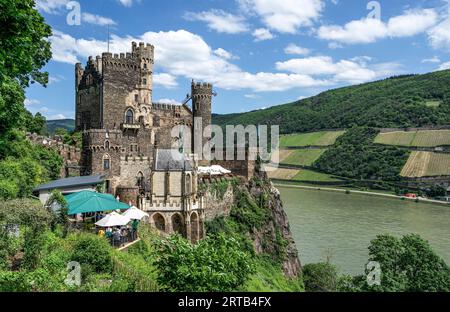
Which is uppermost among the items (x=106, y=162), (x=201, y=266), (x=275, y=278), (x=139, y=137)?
(x=139, y=137)

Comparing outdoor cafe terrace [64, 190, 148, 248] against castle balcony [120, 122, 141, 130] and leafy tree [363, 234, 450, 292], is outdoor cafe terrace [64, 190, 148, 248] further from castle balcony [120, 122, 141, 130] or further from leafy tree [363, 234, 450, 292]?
leafy tree [363, 234, 450, 292]

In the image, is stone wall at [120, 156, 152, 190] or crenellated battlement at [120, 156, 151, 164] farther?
crenellated battlement at [120, 156, 151, 164]

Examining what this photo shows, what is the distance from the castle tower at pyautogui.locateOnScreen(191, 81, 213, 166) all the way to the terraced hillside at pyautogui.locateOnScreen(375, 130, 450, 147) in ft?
255

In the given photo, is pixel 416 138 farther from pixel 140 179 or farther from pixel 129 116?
pixel 140 179

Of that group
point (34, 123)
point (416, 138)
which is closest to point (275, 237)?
point (34, 123)

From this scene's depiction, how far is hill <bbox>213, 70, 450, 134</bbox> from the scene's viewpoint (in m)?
118

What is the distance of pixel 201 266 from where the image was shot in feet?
33.9

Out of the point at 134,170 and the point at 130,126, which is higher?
the point at 130,126

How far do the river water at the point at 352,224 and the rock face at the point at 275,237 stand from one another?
16.6 feet

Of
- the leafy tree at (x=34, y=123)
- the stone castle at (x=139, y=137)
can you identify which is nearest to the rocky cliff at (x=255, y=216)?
the stone castle at (x=139, y=137)

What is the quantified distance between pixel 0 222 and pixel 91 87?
22.6 meters

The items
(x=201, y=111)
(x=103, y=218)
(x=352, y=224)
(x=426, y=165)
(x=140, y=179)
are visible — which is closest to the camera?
(x=103, y=218)

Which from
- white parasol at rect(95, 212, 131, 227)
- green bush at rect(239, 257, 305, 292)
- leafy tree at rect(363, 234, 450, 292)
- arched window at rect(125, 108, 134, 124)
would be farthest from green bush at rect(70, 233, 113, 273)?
arched window at rect(125, 108, 134, 124)

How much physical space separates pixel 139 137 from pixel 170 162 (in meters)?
8.90
